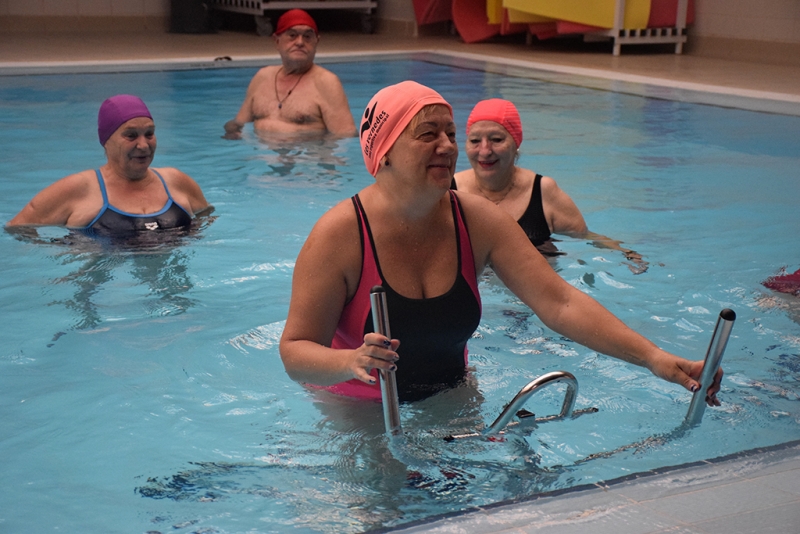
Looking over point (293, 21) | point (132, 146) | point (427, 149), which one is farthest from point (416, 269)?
point (293, 21)

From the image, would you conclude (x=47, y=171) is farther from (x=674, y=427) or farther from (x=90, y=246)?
(x=674, y=427)

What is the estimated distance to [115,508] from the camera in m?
2.84

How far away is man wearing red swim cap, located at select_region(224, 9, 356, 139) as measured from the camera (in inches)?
307

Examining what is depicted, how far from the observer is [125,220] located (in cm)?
493

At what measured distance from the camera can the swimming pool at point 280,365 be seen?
2791 mm

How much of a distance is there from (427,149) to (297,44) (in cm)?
551

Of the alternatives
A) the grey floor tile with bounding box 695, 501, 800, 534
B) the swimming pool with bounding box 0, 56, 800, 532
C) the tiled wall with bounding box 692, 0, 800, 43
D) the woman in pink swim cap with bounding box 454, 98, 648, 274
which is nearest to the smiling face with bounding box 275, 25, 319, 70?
the swimming pool with bounding box 0, 56, 800, 532

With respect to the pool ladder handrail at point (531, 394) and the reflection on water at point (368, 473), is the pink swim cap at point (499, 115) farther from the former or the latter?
the pool ladder handrail at point (531, 394)

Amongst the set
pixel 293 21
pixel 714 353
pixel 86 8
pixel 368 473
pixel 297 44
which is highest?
pixel 86 8

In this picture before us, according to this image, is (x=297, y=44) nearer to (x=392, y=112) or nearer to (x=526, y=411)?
(x=392, y=112)

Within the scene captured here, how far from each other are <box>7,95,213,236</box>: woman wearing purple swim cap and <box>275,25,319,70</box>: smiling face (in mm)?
2944

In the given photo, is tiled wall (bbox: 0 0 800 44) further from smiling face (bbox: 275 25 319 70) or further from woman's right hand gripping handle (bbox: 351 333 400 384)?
woman's right hand gripping handle (bbox: 351 333 400 384)

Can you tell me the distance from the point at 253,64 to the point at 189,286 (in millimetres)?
8287

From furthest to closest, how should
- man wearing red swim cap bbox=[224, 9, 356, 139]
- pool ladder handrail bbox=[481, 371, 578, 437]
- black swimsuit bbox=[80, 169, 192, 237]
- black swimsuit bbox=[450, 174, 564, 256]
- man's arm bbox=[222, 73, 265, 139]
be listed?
man's arm bbox=[222, 73, 265, 139] < man wearing red swim cap bbox=[224, 9, 356, 139] < black swimsuit bbox=[80, 169, 192, 237] < black swimsuit bbox=[450, 174, 564, 256] < pool ladder handrail bbox=[481, 371, 578, 437]
